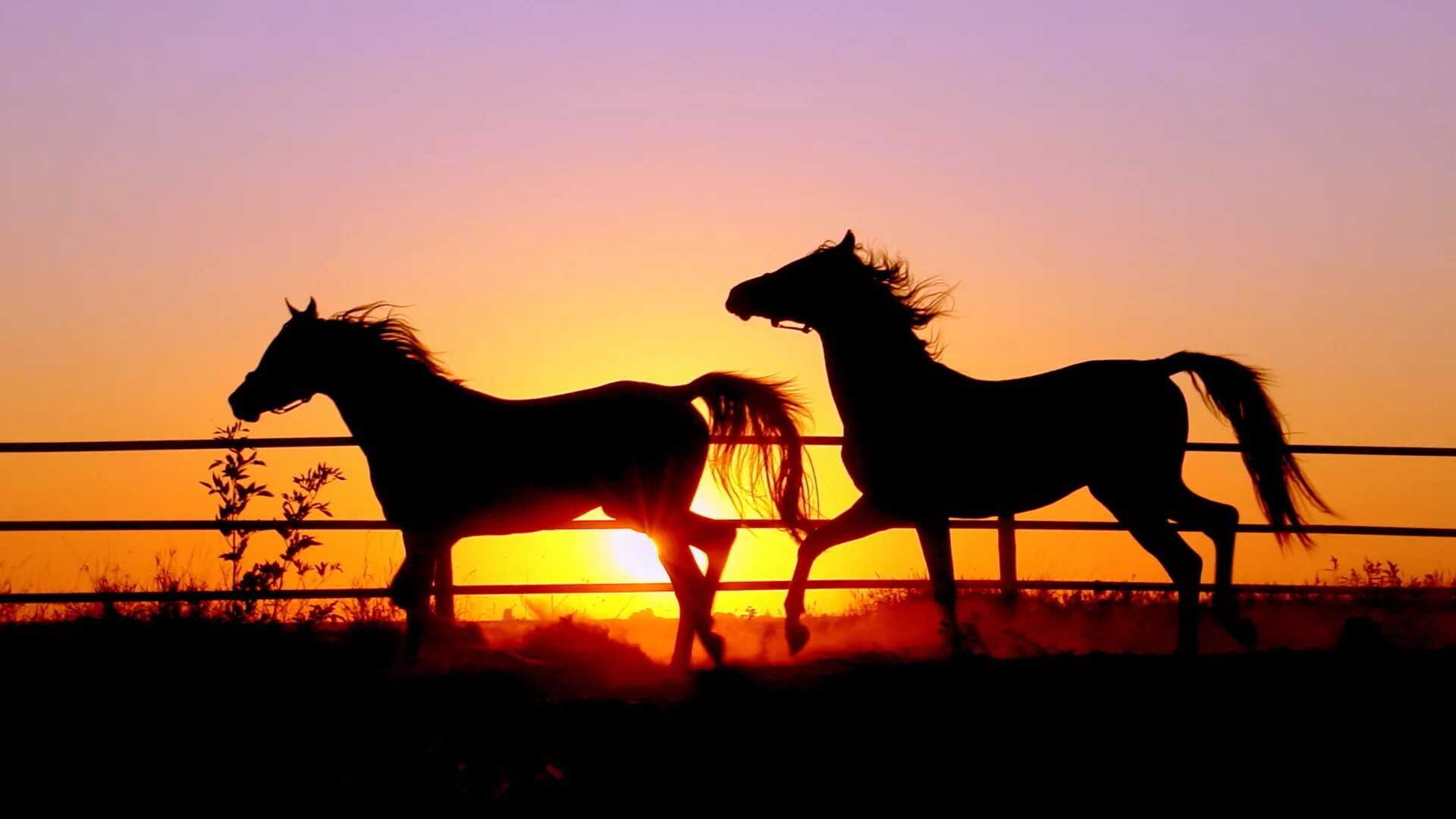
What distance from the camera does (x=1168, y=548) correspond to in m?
7.82

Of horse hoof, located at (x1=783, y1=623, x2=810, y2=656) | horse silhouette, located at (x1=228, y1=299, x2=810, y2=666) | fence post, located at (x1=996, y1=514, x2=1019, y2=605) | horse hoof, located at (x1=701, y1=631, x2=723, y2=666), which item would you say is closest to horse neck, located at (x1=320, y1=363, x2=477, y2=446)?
horse silhouette, located at (x1=228, y1=299, x2=810, y2=666)

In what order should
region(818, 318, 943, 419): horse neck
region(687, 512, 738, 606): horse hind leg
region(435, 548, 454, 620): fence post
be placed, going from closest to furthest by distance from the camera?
region(687, 512, 738, 606): horse hind leg
region(818, 318, 943, 419): horse neck
region(435, 548, 454, 620): fence post

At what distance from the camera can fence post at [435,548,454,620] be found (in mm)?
8828

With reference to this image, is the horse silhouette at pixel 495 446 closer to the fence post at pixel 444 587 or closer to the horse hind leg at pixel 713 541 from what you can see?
the horse hind leg at pixel 713 541

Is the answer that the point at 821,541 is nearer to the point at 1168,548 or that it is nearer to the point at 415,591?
the point at 1168,548

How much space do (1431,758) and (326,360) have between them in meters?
5.48

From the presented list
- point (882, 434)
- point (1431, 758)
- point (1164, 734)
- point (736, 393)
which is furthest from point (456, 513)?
point (1431, 758)

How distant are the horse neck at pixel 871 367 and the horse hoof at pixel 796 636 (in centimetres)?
108

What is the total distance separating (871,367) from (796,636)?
1.43 m

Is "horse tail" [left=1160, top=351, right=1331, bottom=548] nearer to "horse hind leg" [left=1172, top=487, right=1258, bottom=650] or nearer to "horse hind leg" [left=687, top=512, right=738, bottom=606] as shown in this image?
"horse hind leg" [left=1172, top=487, right=1258, bottom=650]

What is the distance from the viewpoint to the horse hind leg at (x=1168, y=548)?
764 cm

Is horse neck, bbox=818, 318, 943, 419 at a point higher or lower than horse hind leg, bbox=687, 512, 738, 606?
higher

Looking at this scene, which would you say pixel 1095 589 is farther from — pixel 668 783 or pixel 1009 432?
pixel 668 783

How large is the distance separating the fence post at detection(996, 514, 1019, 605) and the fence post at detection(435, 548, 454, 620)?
3.20 m
